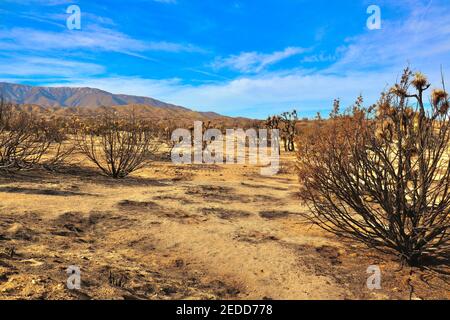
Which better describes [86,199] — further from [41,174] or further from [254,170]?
[254,170]

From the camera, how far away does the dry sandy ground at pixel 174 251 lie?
3865 millimetres

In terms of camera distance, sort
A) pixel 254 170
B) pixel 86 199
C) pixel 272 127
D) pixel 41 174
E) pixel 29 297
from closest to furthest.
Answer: pixel 29 297 → pixel 86 199 → pixel 41 174 → pixel 254 170 → pixel 272 127

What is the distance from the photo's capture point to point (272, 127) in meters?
30.0

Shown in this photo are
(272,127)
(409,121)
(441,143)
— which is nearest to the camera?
(441,143)

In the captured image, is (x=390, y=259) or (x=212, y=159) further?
(x=212, y=159)

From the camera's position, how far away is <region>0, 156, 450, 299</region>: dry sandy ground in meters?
3.87

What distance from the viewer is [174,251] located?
521 centimetres

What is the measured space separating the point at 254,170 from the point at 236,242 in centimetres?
929

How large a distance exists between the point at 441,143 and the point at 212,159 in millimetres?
14080
